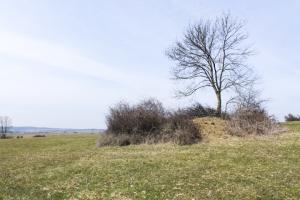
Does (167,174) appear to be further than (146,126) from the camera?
No

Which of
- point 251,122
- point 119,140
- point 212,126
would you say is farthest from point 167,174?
point 251,122

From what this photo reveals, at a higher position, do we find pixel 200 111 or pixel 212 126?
pixel 200 111

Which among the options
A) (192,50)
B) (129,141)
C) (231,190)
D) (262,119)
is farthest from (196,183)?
(192,50)

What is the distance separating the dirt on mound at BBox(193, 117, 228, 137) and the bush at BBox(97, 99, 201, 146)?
0.79 m

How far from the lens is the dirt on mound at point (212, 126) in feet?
105

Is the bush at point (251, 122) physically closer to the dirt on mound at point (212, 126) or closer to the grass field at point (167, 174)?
the dirt on mound at point (212, 126)

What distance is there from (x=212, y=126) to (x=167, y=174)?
15621 millimetres

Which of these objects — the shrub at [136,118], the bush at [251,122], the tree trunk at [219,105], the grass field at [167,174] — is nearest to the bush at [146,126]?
the shrub at [136,118]

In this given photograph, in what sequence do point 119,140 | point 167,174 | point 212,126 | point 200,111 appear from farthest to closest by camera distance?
point 200,111 → point 212,126 → point 119,140 → point 167,174

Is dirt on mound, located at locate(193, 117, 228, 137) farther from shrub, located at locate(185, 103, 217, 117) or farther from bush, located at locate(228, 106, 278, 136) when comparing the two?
shrub, located at locate(185, 103, 217, 117)

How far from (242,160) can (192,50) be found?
2235 centimetres

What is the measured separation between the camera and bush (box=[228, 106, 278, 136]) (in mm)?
32094

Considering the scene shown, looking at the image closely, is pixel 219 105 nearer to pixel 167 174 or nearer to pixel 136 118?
pixel 136 118

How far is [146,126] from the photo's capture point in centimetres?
3372
